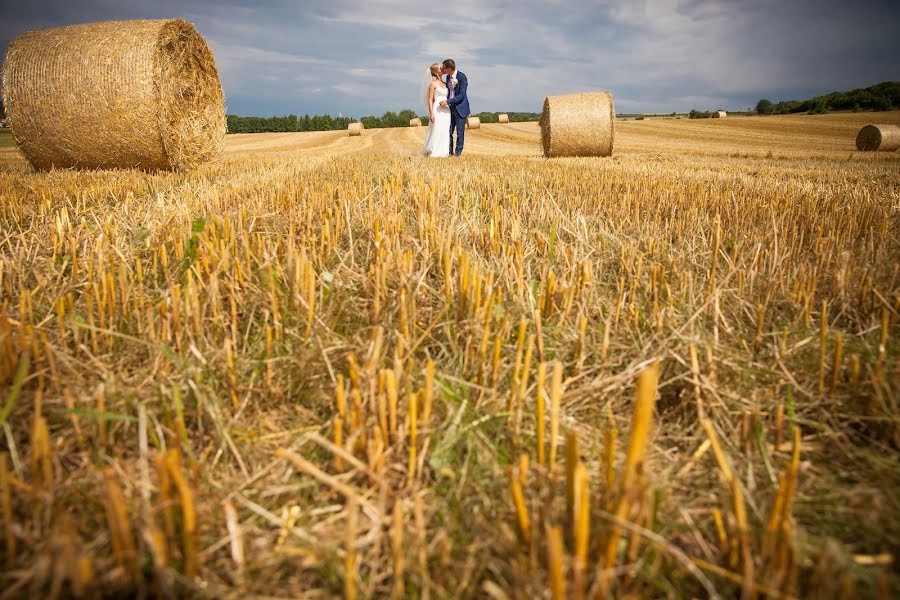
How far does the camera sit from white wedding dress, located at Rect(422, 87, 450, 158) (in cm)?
1165

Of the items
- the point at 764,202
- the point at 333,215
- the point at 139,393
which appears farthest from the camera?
the point at 764,202

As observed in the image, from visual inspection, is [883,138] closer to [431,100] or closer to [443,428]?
[431,100]

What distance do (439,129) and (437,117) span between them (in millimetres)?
308

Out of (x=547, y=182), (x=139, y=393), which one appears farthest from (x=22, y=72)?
(x=139, y=393)

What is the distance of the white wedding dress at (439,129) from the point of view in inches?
459

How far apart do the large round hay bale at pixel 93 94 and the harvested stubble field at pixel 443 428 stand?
4711mm

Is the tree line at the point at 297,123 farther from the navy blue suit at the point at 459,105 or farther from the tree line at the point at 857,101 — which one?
the navy blue suit at the point at 459,105

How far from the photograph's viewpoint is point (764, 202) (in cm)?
355

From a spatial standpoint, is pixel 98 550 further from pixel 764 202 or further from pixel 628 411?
pixel 764 202

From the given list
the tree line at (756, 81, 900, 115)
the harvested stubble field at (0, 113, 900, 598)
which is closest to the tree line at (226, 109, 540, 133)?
the tree line at (756, 81, 900, 115)

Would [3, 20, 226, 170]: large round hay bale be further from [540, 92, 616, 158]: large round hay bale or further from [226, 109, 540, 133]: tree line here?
[226, 109, 540, 133]: tree line

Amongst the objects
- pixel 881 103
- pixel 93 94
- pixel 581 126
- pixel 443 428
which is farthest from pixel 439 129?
pixel 881 103

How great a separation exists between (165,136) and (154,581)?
679 cm

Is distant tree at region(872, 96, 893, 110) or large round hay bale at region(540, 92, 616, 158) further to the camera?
distant tree at region(872, 96, 893, 110)
